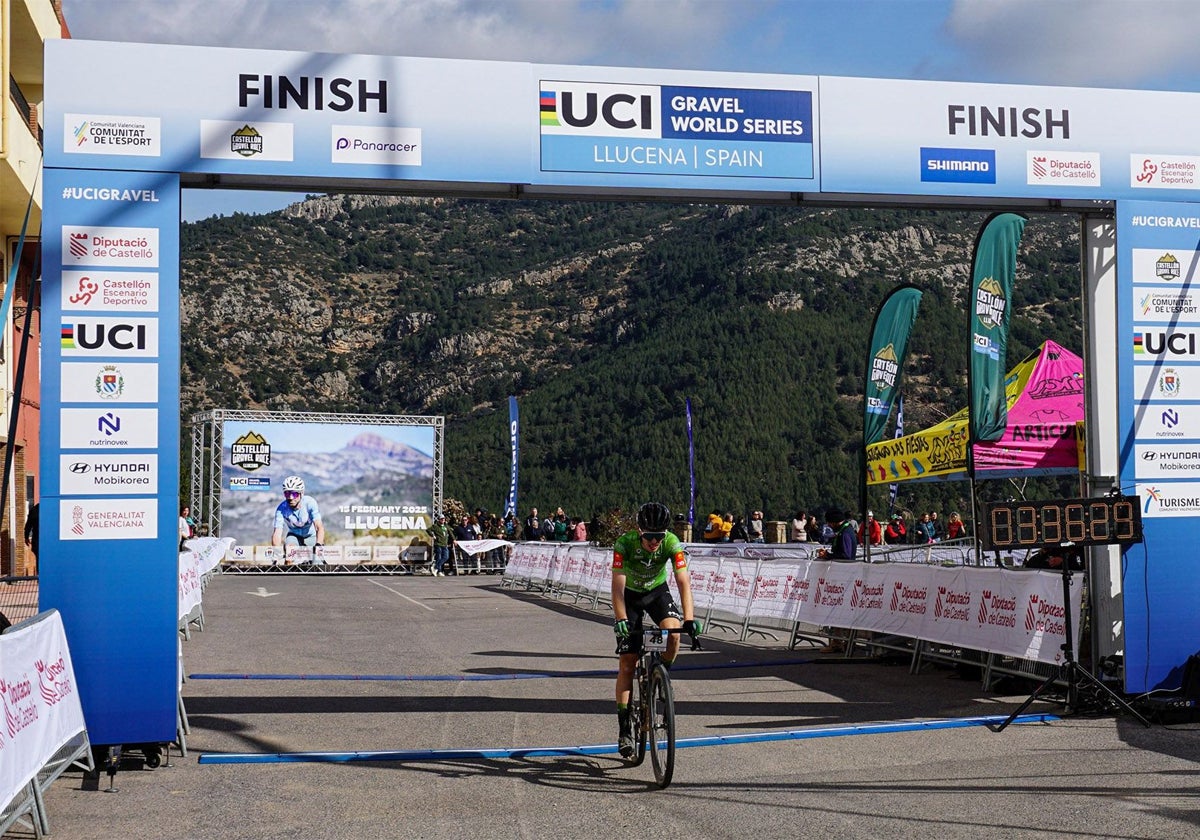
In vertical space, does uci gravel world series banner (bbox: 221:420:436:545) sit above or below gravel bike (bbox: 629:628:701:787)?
above

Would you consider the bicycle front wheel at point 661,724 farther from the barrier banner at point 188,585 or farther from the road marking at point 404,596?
the road marking at point 404,596

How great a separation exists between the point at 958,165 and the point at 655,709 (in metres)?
5.32

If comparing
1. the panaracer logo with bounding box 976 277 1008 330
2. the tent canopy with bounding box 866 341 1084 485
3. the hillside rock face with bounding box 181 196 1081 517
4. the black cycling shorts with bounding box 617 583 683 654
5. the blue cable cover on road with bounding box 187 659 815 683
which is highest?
the hillside rock face with bounding box 181 196 1081 517

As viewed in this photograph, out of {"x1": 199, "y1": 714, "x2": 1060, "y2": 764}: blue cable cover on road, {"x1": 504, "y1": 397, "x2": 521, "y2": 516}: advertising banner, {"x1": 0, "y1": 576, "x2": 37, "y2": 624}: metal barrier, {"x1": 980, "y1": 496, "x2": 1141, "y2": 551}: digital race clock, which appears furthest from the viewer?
{"x1": 504, "y1": 397, "x2": 521, "y2": 516}: advertising banner

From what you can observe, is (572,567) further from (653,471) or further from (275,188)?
(653,471)

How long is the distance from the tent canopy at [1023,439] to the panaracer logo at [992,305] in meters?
3.44

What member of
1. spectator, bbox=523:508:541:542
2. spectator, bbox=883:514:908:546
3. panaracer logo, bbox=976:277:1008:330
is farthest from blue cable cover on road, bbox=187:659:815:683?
spectator, bbox=523:508:541:542

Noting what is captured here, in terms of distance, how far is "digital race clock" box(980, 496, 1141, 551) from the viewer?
10.6 meters

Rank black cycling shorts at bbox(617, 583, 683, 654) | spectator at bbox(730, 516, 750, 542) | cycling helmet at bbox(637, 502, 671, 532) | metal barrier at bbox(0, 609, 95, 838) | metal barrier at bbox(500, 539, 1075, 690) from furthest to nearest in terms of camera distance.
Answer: spectator at bbox(730, 516, 750, 542) < metal barrier at bbox(500, 539, 1075, 690) < black cycling shorts at bbox(617, 583, 683, 654) < cycling helmet at bbox(637, 502, 671, 532) < metal barrier at bbox(0, 609, 95, 838)

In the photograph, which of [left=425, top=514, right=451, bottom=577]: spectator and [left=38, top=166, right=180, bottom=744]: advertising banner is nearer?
[left=38, top=166, right=180, bottom=744]: advertising banner

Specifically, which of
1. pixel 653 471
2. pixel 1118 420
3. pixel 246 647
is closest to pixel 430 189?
pixel 1118 420

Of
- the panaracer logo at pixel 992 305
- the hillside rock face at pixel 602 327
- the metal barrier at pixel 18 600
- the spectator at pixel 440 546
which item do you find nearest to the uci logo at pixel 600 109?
the panaracer logo at pixel 992 305

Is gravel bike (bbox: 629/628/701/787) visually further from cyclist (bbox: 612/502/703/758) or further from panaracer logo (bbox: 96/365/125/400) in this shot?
panaracer logo (bbox: 96/365/125/400)

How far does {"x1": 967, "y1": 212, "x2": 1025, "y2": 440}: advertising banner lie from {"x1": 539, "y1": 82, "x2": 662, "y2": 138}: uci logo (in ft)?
13.9
